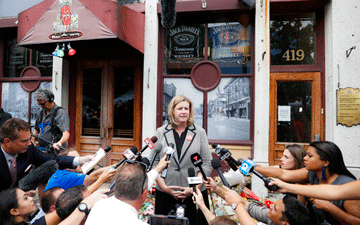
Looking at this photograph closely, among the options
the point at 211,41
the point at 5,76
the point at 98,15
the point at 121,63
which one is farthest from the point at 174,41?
the point at 5,76

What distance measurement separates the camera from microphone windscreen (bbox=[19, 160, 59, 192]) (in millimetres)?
2804

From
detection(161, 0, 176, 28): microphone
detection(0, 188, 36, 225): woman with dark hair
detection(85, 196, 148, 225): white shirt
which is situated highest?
detection(161, 0, 176, 28): microphone

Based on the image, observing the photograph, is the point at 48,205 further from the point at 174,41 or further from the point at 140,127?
the point at 174,41

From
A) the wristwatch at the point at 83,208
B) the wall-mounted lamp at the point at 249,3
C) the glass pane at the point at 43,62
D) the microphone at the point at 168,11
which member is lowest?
the wristwatch at the point at 83,208

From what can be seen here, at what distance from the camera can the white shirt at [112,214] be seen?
4.91ft

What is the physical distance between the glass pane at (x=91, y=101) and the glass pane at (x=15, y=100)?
1941 mm

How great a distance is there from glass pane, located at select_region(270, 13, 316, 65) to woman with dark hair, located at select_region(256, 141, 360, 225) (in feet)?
12.6

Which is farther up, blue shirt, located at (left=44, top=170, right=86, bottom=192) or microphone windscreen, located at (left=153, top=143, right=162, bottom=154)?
microphone windscreen, located at (left=153, top=143, right=162, bottom=154)

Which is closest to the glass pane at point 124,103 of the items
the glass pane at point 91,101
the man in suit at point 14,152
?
the glass pane at point 91,101

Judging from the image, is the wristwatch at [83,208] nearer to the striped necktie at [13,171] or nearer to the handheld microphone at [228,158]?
the handheld microphone at [228,158]

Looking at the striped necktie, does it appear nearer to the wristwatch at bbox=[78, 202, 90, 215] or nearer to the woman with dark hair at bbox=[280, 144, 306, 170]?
the wristwatch at bbox=[78, 202, 90, 215]

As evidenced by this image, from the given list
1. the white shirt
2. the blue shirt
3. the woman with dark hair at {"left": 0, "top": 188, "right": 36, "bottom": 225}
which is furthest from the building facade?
the white shirt

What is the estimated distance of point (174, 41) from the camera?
658cm

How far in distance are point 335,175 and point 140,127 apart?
4942 millimetres
